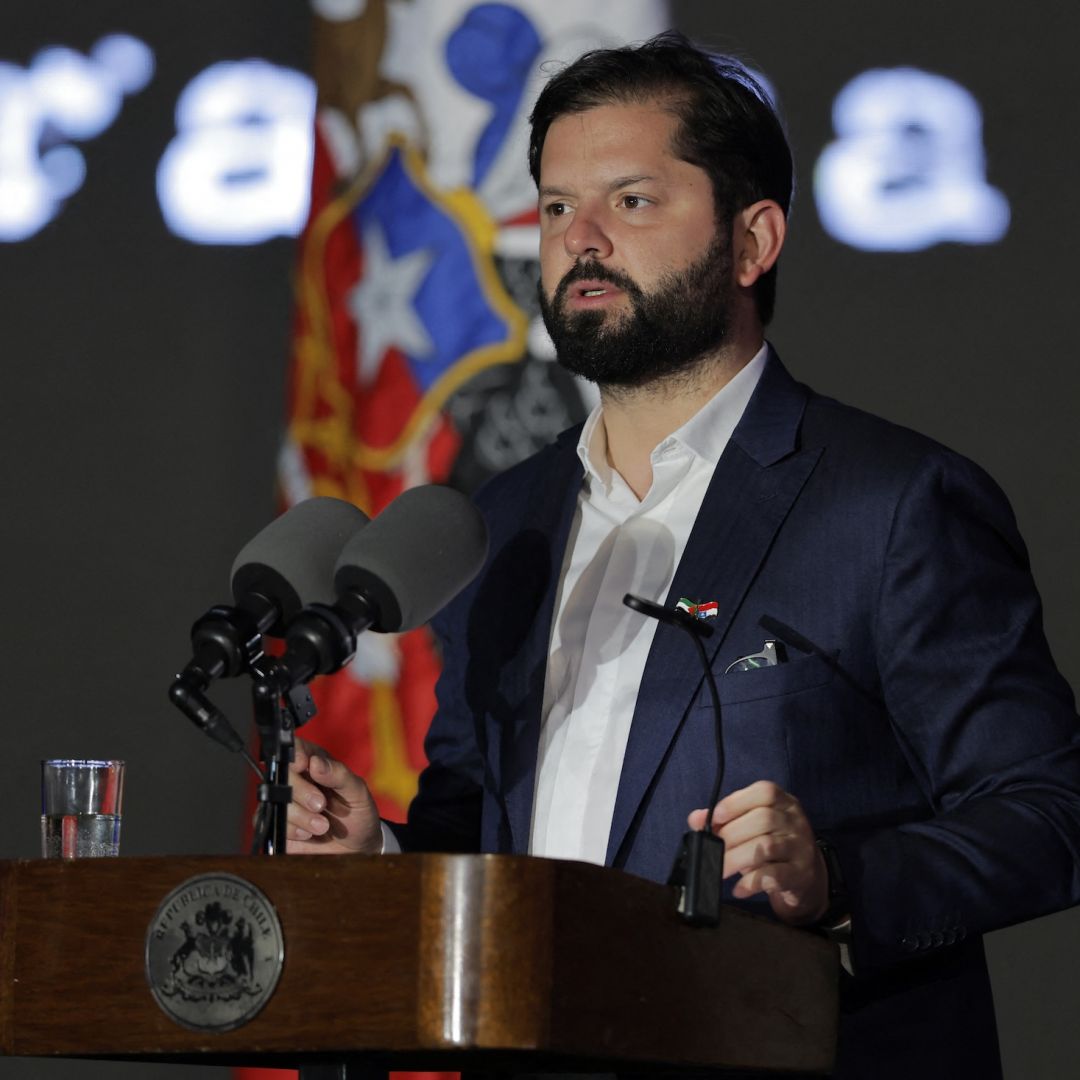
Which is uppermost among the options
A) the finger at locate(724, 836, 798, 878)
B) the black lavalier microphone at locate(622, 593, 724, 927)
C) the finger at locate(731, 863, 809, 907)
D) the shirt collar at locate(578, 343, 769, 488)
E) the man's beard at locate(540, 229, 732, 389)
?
the man's beard at locate(540, 229, 732, 389)

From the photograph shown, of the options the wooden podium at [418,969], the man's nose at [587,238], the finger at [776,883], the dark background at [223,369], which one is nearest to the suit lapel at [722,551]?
the man's nose at [587,238]

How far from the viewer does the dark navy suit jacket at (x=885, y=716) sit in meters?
1.66

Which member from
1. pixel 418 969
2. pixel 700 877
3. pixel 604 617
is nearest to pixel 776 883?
pixel 700 877

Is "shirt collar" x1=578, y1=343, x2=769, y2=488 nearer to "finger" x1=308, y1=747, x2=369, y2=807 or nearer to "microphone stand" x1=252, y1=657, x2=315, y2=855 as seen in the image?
"finger" x1=308, y1=747, x2=369, y2=807

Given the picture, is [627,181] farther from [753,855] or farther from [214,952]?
[214,952]

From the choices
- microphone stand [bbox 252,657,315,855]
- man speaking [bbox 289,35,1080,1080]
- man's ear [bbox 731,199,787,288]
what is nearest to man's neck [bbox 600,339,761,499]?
man speaking [bbox 289,35,1080,1080]

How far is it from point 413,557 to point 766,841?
379mm

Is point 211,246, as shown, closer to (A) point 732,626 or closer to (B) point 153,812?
(B) point 153,812

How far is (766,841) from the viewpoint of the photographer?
1.43m

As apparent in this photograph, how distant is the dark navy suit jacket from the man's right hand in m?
0.25

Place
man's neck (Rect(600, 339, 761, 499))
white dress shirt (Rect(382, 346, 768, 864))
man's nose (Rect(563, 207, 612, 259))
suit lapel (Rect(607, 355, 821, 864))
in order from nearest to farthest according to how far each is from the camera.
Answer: suit lapel (Rect(607, 355, 821, 864))
white dress shirt (Rect(382, 346, 768, 864))
man's nose (Rect(563, 207, 612, 259))
man's neck (Rect(600, 339, 761, 499))

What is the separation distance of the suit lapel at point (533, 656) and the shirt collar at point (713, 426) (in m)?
0.03

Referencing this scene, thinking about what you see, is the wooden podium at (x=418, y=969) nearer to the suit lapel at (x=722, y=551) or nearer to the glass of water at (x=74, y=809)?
the glass of water at (x=74, y=809)

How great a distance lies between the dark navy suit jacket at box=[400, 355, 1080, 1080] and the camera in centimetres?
166
